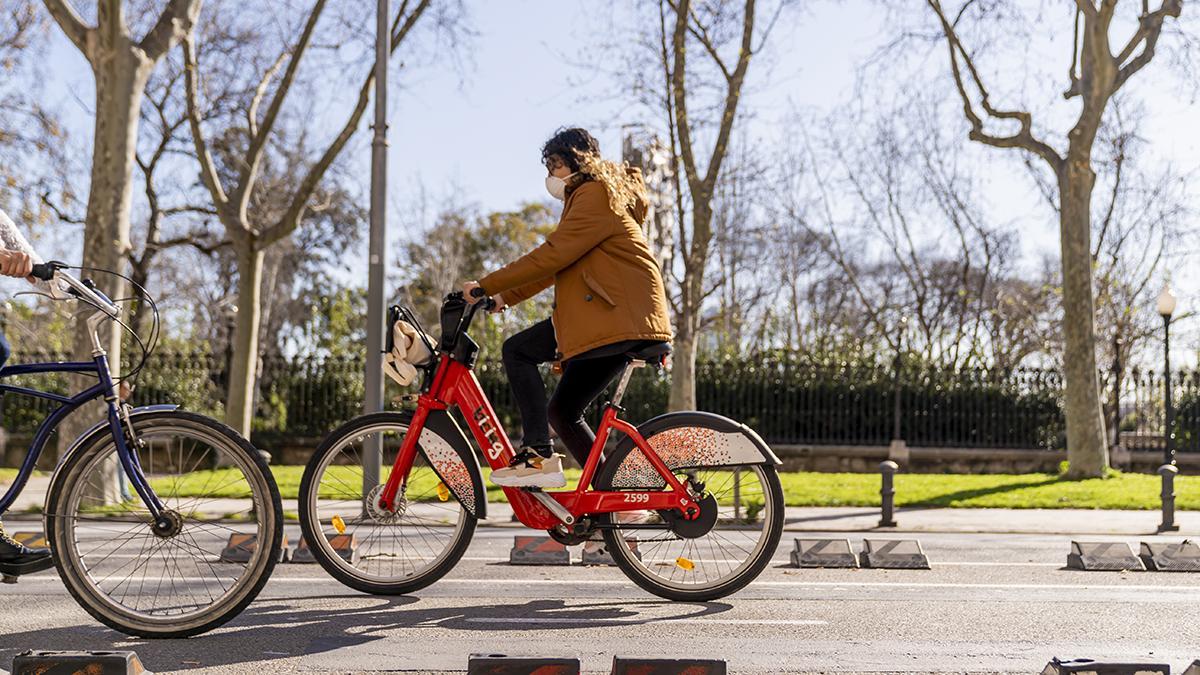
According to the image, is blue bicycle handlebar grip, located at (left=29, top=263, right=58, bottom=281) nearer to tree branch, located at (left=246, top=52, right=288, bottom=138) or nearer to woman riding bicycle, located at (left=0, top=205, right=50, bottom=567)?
woman riding bicycle, located at (left=0, top=205, right=50, bottom=567)

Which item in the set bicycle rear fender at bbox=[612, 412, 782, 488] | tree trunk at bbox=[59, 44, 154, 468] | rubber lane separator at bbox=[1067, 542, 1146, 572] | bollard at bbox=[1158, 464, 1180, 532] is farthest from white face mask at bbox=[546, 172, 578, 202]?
tree trunk at bbox=[59, 44, 154, 468]

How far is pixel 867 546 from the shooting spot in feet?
23.8

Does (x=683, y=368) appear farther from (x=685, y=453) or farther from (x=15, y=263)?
(x=15, y=263)

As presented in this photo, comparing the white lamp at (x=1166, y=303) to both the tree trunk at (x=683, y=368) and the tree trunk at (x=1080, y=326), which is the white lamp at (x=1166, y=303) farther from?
the tree trunk at (x=683, y=368)

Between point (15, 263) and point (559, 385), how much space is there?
89.2 inches

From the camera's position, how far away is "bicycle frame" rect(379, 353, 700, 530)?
17.7 ft

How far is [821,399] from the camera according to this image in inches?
862

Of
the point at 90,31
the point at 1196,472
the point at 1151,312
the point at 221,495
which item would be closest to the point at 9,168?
the point at 90,31

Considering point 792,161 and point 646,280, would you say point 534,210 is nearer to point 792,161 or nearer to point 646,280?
point 792,161

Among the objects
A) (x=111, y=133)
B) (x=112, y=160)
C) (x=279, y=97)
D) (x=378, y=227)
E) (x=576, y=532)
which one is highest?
(x=279, y=97)

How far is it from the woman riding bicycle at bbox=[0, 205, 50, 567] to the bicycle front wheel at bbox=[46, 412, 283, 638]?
9 cm

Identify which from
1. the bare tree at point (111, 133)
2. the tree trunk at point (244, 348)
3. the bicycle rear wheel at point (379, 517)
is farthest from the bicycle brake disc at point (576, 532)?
the tree trunk at point (244, 348)

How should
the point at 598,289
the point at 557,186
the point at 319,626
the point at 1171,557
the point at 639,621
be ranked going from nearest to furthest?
the point at 319,626 → the point at 639,621 → the point at 598,289 → the point at 557,186 → the point at 1171,557

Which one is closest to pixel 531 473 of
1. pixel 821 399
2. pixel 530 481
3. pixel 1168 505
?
pixel 530 481
